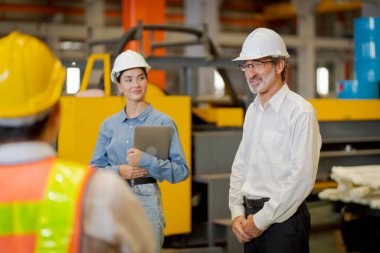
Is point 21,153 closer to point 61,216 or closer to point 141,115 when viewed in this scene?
point 61,216

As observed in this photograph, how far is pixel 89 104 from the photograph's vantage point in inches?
208

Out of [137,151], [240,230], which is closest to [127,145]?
[137,151]

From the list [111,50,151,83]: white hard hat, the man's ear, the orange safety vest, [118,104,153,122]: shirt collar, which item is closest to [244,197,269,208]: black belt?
the man's ear

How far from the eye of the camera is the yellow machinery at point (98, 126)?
5.25 meters

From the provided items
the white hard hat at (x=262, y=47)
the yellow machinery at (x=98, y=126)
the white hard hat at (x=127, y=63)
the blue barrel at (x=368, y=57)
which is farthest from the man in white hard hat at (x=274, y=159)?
the blue barrel at (x=368, y=57)

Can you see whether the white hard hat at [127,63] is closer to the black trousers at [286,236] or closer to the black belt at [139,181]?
the black belt at [139,181]

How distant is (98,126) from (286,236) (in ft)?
9.49

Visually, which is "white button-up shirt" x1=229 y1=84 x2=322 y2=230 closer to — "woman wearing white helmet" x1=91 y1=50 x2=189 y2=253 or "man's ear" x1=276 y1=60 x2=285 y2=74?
"man's ear" x1=276 y1=60 x2=285 y2=74

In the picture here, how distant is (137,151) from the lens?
10.3ft

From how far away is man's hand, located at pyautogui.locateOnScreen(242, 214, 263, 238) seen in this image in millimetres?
2719

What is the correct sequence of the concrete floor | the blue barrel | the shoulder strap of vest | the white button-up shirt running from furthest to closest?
the blue barrel
the concrete floor
the white button-up shirt
the shoulder strap of vest

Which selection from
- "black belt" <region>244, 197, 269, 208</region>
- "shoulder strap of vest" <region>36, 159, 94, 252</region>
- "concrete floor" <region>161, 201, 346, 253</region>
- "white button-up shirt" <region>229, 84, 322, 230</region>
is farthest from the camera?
"concrete floor" <region>161, 201, 346, 253</region>

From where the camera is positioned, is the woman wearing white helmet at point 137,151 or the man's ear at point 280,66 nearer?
the man's ear at point 280,66

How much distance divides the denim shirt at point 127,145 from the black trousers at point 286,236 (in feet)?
1.75
